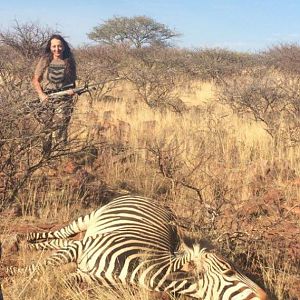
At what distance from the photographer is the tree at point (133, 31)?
3912 cm

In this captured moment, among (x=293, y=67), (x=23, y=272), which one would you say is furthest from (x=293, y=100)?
(x=293, y=67)

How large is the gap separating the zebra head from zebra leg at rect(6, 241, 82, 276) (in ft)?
3.54

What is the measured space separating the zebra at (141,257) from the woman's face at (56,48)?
8.67 ft

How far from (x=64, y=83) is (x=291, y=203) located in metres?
3.26

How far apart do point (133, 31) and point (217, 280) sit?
37.7m

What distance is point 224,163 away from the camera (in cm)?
716

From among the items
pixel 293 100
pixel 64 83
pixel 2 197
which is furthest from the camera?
pixel 293 100

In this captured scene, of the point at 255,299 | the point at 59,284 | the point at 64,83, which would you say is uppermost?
the point at 64,83

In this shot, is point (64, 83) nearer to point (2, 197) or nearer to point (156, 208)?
point (2, 197)

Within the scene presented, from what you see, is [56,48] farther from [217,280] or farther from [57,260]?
[217,280]

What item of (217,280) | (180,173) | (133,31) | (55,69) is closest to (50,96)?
(55,69)

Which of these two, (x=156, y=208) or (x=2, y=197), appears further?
(x=2, y=197)

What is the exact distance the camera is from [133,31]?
1550 inches

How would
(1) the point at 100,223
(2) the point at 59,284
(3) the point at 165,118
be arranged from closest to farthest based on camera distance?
1. (2) the point at 59,284
2. (1) the point at 100,223
3. (3) the point at 165,118
